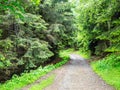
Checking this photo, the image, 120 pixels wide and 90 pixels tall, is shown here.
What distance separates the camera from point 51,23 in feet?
84.9

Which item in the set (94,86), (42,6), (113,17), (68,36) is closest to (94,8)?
(113,17)

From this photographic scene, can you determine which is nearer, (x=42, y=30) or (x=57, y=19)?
(x=42, y=30)

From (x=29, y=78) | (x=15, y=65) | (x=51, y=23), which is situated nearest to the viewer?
(x=29, y=78)

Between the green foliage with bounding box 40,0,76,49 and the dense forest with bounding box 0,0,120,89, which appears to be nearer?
the dense forest with bounding box 0,0,120,89

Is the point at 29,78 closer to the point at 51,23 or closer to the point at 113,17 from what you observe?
the point at 113,17

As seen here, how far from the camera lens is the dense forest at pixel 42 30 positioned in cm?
1424

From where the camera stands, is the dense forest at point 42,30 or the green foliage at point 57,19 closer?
the dense forest at point 42,30

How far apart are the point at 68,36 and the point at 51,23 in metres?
3.06

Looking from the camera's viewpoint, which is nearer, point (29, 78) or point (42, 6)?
point (29, 78)

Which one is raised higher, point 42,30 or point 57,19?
point 57,19

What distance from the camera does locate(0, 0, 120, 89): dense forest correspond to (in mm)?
14242

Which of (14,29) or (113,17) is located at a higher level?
(113,17)

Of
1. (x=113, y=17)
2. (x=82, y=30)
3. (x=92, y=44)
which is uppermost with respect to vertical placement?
(x=113, y=17)

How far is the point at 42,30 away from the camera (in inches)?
928
